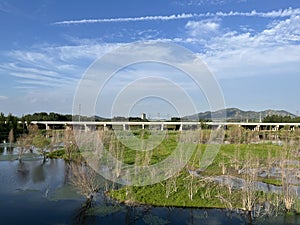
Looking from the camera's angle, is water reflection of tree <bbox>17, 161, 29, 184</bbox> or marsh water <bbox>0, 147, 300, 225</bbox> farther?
water reflection of tree <bbox>17, 161, 29, 184</bbox>

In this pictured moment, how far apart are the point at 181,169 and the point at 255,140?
2239 cm

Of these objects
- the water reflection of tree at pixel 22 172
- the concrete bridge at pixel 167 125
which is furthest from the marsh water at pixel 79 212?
the concrete bridge at pixel 167 125

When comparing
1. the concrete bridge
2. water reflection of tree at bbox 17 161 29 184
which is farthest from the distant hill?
water reflection of tree at bbox 17 161 29 184

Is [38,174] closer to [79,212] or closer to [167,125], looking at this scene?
[79,212]

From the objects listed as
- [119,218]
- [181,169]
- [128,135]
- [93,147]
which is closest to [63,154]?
[93,147]

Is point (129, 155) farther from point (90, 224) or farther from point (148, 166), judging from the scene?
point (90, 224)

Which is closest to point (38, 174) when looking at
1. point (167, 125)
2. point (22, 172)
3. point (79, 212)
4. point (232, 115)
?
point (22, 172)

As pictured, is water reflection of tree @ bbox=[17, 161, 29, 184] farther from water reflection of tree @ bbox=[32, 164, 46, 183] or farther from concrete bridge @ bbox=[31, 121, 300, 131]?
concrete bridge @ bbox=[31, 121, 300, 131]

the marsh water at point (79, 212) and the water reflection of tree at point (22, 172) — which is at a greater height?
the water reflection of tree at point (22, 172)

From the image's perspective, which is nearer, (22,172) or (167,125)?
(22,172)

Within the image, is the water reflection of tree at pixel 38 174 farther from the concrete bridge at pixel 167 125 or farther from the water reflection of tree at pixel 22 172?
the concrete bridge at pixel 167 125

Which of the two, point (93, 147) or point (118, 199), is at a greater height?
point (93, 147)

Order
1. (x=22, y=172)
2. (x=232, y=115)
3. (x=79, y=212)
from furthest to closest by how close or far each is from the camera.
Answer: (x=232, y=115) → (x=22, y=172) → (x=79, y=212)

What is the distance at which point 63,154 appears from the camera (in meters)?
23.8
